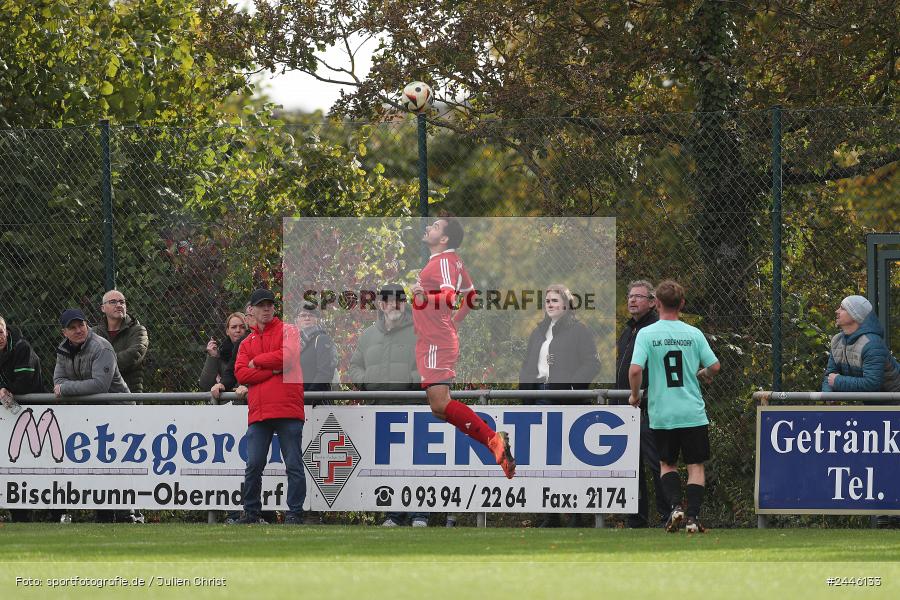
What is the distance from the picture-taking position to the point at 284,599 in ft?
23.8

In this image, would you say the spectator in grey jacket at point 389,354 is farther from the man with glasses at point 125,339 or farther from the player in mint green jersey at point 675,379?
the player in mint green jersey at point 675,379

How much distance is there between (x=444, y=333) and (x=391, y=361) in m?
1.35

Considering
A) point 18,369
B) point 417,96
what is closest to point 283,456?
point 18,369

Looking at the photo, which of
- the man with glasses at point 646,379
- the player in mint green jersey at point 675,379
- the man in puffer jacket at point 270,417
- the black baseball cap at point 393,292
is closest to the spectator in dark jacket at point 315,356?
the man in puffer jacket at point 270,417

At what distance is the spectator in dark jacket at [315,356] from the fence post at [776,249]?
388 centimetres

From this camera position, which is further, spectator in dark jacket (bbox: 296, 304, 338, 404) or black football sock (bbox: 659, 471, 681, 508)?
spectator in dark jacket (bbox: 296, 304, 338, 404)

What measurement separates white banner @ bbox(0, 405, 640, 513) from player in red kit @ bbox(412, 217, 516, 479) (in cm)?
65

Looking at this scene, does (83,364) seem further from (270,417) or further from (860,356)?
(860,356)

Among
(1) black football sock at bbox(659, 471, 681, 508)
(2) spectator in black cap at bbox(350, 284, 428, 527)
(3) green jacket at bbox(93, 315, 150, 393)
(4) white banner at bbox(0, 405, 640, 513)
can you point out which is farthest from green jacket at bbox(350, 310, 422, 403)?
(1) black football sock at bbox(659, 471, 681, 508)

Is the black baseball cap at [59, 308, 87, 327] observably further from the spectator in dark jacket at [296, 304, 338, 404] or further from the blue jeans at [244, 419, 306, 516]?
the blue jeans at [244, 419, 306, 516]

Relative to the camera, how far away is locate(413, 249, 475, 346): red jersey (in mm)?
12258

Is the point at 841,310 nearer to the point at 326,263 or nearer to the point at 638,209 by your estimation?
the point at 638,209

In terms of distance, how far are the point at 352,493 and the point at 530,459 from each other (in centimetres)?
158

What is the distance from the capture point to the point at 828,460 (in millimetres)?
12734
